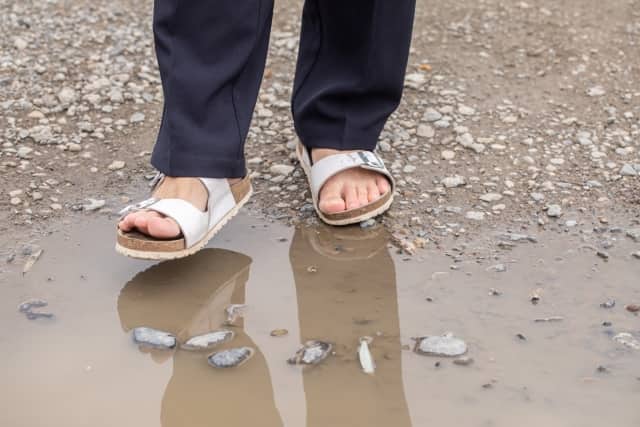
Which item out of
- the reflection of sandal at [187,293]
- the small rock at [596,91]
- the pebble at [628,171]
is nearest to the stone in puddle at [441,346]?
the reflection of sandal at [187,293]

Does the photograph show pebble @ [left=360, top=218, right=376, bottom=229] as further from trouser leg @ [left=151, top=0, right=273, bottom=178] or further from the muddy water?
trouser leg @ [left=151, top=0, right=273, bottom=178]

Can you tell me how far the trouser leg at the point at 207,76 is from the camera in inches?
79.2

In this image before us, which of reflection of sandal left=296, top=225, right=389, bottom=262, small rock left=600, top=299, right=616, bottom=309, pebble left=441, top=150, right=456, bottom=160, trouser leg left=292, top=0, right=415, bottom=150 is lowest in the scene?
reflection of sandal left=296, top=225, right=389, bottom=262

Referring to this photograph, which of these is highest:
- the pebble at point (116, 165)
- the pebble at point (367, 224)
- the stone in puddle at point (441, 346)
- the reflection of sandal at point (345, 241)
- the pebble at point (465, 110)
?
the pebble at point (465, 110)

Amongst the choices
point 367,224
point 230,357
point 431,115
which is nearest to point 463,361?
point 230,357

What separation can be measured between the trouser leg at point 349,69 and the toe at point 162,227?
20.2 inches

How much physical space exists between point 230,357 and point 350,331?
10.5 inches

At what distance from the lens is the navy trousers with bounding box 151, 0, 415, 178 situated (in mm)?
2031

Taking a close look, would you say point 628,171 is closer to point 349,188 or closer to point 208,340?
point 349,188

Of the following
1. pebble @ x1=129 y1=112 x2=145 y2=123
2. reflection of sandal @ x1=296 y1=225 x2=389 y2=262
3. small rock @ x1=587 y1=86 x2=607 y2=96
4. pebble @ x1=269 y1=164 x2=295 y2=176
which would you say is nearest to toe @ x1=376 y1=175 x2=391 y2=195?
reflection of sandal @ x1=296 y1=225 x2=389 y2=262

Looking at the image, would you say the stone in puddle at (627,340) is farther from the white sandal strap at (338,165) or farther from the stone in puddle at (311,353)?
the white sandal strap at (338,165)

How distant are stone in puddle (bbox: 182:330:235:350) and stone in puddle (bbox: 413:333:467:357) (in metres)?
0.40

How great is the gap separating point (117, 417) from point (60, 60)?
1.91m

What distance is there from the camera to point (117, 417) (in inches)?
68.9
